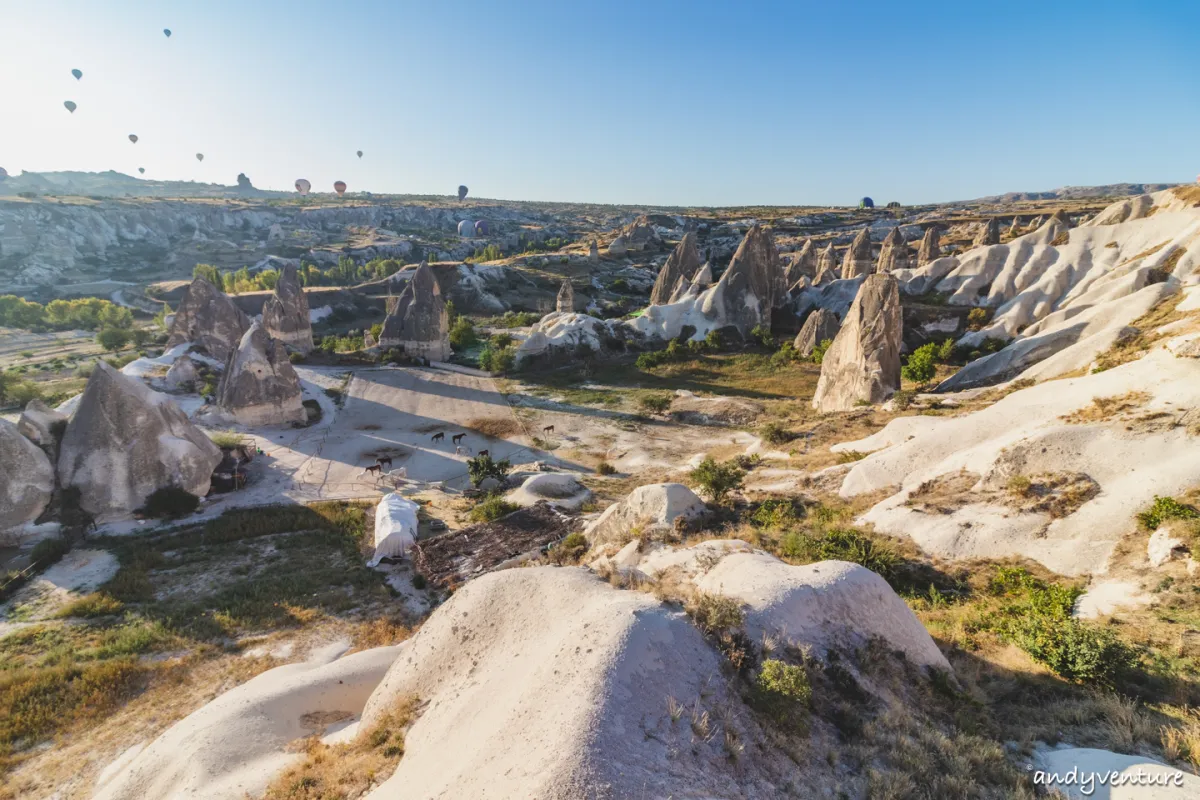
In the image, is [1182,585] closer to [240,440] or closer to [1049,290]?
[240,440]

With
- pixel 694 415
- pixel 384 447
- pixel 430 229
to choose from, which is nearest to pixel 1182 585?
pixel 694 415

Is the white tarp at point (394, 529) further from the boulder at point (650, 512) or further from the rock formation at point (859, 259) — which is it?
the rock formation at point (859, 259)

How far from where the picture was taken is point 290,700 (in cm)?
1025

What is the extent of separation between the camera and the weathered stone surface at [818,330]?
44.0 metres

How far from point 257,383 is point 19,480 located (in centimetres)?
1349

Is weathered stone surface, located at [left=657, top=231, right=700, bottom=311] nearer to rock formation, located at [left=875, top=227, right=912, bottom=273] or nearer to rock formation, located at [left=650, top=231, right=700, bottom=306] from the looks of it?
rock formation, located at [left=650, top=231, right=700, bottom=306]

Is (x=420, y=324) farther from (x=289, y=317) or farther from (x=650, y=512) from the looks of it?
(x=650, y=512)

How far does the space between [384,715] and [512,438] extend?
24.8 m

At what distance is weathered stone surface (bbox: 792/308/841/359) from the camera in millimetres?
44031

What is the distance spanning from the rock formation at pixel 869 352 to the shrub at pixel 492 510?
19390 millimetres

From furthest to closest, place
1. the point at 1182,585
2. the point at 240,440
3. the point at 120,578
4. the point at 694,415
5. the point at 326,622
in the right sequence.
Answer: the point at 694,415
the point at 240,440
the point at 120,578
the point at 326,622
the point at 1182,585

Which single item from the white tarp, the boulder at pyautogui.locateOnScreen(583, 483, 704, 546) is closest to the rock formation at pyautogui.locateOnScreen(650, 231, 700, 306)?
the white tarp

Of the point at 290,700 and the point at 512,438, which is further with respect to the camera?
the point at 512,438

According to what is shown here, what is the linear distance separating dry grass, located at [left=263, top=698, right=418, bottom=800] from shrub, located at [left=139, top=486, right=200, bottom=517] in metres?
20.2
